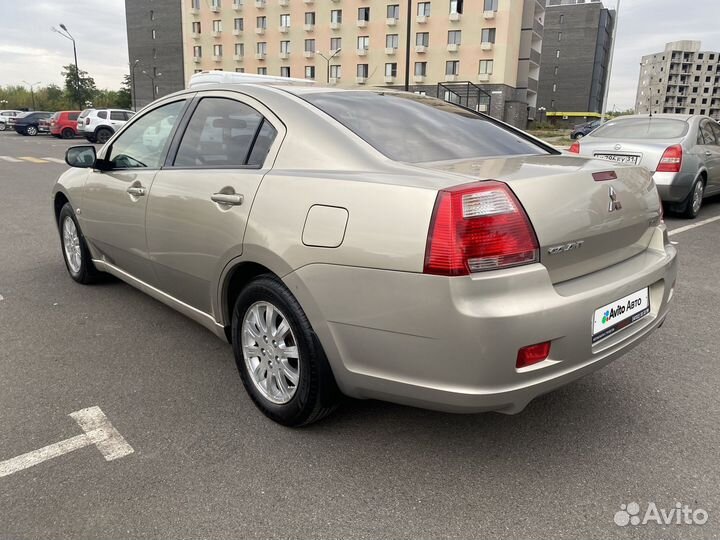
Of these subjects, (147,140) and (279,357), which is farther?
(147,140)

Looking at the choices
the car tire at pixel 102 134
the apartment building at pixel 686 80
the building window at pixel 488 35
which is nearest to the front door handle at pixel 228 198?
the car tire at pixel 102 134

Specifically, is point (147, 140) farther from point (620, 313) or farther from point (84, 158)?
point (620, 313)

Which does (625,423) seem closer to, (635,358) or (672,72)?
(635,358)

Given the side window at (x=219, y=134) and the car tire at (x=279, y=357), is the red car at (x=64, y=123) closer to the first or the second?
the side window at (x=219, y=134)

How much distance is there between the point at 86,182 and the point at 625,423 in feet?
12.6

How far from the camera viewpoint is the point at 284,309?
2.50 meters

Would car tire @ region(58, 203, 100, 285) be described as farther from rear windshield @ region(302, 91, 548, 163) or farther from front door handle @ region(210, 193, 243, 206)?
rear windshield @ region(302, 91, 548, 163)

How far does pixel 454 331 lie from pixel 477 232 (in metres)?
0.35

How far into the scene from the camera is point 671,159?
25.1 feet

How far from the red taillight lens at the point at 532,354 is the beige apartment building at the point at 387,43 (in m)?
51.3

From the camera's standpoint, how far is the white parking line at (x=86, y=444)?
7.95 feet

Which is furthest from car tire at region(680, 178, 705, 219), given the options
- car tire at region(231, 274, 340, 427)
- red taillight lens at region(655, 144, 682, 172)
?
car tire at region(231, 274, 340, 427)

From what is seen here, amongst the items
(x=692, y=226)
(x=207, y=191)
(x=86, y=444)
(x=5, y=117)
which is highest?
(x=5, y=117)

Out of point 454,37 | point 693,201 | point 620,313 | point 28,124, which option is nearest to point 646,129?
point 693,201
